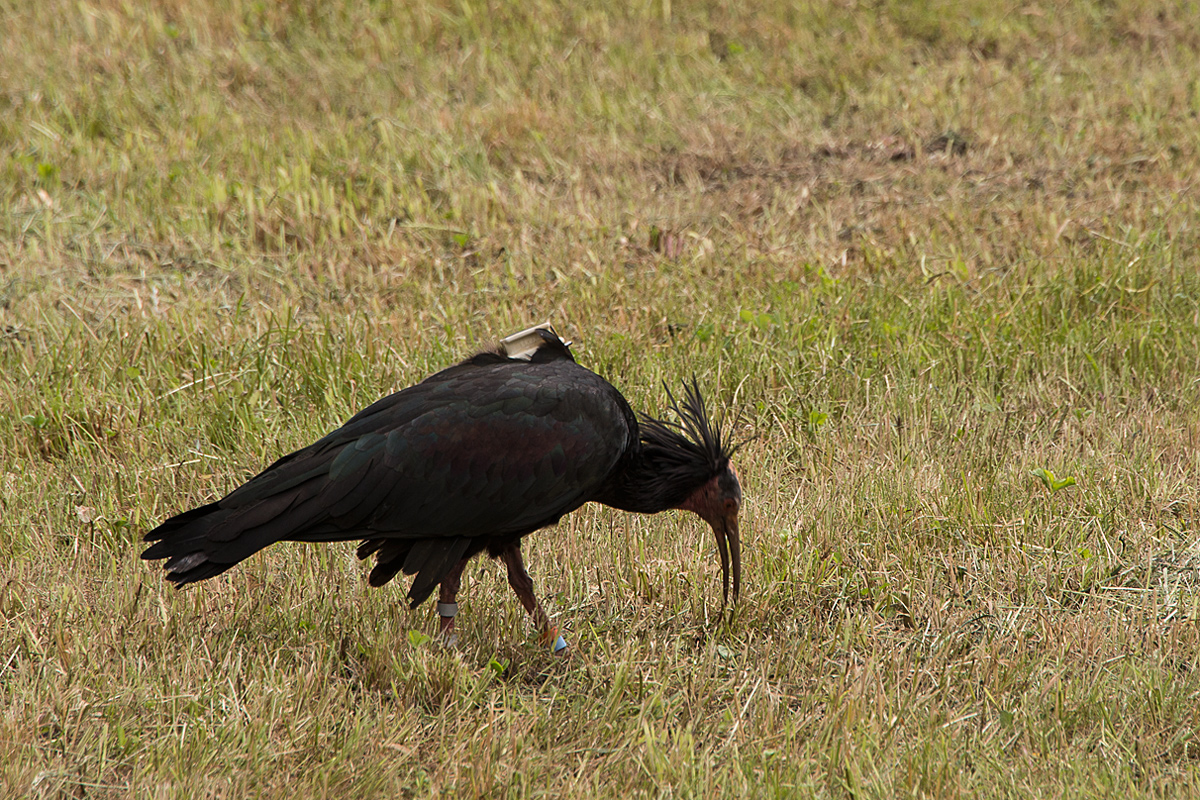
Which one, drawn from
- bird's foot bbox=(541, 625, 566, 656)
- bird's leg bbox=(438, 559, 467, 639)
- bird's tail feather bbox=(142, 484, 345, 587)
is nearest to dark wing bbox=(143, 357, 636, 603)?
bird's tail feather bbox=(142, 484, 345, 587)

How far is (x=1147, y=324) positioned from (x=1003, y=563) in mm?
2253

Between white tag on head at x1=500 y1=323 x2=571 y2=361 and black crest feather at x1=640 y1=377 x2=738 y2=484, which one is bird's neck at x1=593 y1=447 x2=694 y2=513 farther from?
white tag on head at x1=500 y1=323 x2=571 y2=361

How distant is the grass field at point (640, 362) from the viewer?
367 cm

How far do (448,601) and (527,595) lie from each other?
0.90 ft

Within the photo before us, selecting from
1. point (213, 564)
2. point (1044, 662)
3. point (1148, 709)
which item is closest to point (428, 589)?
point (213, 564)

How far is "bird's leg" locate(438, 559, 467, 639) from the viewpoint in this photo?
166 inches

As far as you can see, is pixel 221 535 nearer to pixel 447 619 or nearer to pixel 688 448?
pixel 447 619

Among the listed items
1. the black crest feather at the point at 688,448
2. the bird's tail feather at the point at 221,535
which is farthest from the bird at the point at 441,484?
the black crest feather at the point at 688,448

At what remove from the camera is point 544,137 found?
876 cm

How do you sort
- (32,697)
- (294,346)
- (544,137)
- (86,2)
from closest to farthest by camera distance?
(32,697) → (294,346) → (544,137) → (86,2)

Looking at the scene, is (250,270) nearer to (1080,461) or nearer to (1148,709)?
(1080,461)

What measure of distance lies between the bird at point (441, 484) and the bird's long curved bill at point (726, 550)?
37 millimetres

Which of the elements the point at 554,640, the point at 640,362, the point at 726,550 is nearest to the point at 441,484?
the point at 554,640

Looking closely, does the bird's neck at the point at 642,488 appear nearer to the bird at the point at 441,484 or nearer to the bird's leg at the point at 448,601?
the bird at the point at 441,484
